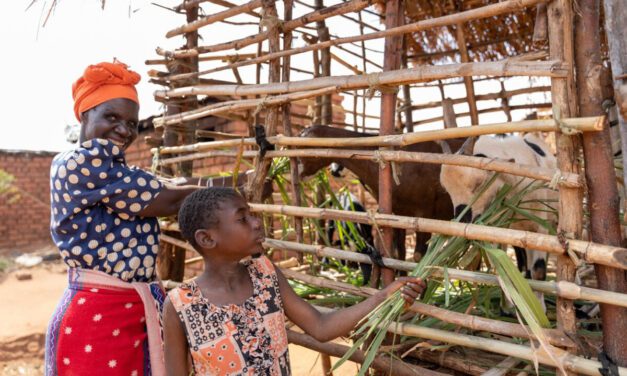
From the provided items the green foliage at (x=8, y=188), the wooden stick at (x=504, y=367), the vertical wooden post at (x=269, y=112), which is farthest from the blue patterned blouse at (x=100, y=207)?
the green foliage at (x=8, y=188)

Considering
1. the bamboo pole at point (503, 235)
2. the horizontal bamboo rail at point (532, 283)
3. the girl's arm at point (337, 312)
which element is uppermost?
the bamboo pole at point (503, 235)

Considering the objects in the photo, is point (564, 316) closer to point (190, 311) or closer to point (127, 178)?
point (190, 311)

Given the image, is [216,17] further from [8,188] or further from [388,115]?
[8,188]

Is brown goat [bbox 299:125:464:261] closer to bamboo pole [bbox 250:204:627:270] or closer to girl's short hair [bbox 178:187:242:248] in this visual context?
bamboo pole [bbox 250:204:627:270]

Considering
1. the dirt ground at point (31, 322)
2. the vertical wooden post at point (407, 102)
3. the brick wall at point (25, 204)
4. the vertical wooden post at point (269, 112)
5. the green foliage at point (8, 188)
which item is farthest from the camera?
the brick wall at point (25, 204)

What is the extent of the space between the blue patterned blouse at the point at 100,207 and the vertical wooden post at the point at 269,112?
91 cm

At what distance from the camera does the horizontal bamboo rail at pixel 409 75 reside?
5.87 feet

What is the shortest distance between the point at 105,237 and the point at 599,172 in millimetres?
1870

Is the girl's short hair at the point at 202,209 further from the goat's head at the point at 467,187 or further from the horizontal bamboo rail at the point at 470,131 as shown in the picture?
the goat's head at the point at 467,187

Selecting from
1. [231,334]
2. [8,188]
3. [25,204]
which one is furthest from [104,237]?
[25,204]

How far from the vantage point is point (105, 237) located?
203cm

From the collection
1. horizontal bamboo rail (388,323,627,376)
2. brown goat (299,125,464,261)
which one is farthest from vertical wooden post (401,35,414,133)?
horizontal bamboo rail (388,323,627,376)

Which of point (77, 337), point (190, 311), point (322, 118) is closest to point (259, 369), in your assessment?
point (190, 311)

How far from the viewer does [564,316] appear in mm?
1832
